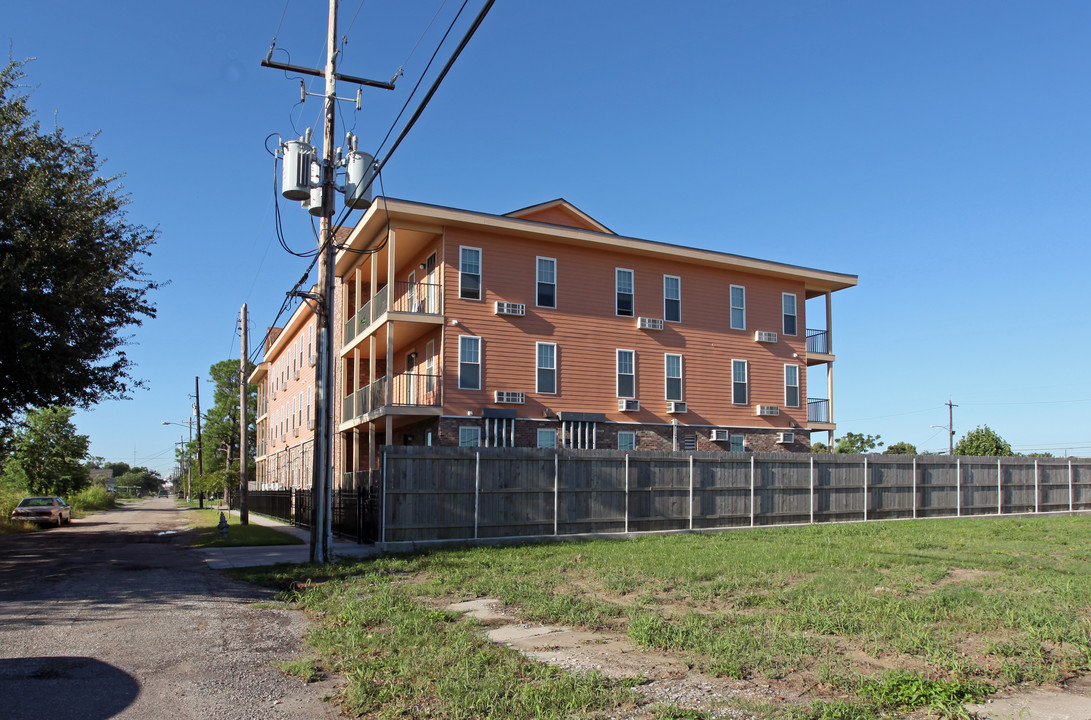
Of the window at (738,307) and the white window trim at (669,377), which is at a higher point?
the window at (738,307)

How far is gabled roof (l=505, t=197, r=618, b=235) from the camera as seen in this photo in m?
25.9

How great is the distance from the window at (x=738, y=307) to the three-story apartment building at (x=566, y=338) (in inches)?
2.1

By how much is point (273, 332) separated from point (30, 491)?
1699cm

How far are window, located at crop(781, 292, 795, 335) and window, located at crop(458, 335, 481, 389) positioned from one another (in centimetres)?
1199

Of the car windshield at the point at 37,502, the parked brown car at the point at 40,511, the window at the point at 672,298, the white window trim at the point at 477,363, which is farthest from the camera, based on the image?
the car windshield at the point at 37,502

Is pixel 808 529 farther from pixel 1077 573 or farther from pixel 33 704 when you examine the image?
pixel 33 704

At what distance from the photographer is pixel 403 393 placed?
25469 millimetres

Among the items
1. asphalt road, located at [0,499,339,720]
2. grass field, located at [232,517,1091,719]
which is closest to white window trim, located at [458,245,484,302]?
grass field, located at [232,517,1091,719]

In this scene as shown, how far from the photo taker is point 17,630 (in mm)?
8656

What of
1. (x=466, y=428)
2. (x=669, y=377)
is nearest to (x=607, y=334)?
(x=669, y=377)

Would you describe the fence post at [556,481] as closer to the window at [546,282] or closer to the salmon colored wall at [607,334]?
the salmon colored wall at [607,334]

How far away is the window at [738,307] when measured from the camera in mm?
28000

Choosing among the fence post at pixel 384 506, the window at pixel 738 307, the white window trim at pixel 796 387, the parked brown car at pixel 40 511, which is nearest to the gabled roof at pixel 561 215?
the window at pixel 738 307

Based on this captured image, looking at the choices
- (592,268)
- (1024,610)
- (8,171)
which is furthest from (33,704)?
(592,268)
